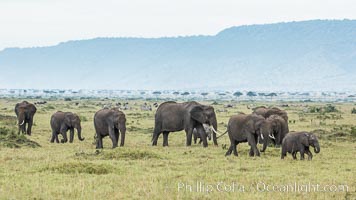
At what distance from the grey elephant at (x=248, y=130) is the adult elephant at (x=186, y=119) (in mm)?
4170

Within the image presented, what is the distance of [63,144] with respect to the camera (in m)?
31.2

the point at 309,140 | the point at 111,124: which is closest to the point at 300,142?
the point at 309,140

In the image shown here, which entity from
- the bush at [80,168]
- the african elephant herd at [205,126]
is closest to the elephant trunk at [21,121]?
the african elephant herd at [205,126]

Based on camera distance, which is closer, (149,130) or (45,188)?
(45,188)

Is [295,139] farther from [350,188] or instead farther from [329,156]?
[350,188]

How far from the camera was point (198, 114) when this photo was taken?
30.5m

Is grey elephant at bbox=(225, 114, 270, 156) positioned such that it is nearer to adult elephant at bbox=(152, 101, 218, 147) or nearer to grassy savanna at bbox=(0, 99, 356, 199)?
grassy savanna at bbox=(0, 99, 356, 199)

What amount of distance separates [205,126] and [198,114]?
4.41ft

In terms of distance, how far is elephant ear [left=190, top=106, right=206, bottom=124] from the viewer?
30.4 metres

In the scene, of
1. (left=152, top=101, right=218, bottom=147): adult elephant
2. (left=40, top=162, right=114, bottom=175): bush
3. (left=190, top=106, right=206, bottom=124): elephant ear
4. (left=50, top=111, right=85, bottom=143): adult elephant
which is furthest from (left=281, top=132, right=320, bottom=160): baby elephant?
(left=50, top=111, right=85, bottom=143): adult elephant

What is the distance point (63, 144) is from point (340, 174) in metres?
15.3

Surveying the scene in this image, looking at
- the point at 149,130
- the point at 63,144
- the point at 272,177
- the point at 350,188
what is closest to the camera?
the point at 350,188

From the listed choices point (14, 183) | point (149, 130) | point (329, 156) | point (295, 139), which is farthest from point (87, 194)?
point (149, 130)

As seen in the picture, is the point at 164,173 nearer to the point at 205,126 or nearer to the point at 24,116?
the point at 205,126
